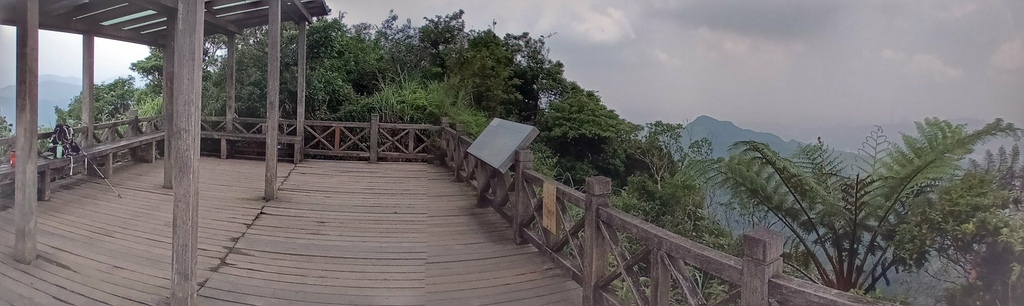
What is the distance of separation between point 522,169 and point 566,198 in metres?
0.86

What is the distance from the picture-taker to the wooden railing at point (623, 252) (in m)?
1.73

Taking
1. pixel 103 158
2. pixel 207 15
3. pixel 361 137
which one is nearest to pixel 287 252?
pixel 207 15

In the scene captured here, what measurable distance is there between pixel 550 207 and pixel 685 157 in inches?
229

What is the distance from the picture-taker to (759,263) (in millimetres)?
1738

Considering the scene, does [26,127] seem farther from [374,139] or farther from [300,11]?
[374,139]

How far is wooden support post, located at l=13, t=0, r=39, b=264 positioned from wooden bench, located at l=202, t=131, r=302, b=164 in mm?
4760

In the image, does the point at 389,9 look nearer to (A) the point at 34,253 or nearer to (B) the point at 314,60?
(B) the point at 314,60

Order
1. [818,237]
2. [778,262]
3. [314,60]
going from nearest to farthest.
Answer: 1. [778,262]
2. [818,237]
3. [314,60]

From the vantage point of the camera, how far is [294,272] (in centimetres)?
342

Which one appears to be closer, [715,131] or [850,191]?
[850,191]

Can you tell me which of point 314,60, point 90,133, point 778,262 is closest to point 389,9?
point 314,60

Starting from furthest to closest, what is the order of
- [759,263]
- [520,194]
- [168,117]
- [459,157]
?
[459,157] → [168,117] → [520,194] → [759,263]

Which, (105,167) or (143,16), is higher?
(143,16)

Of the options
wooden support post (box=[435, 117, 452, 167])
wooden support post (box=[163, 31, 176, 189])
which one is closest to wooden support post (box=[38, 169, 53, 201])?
wooden support post (box=[163, 31, 176, 189])
